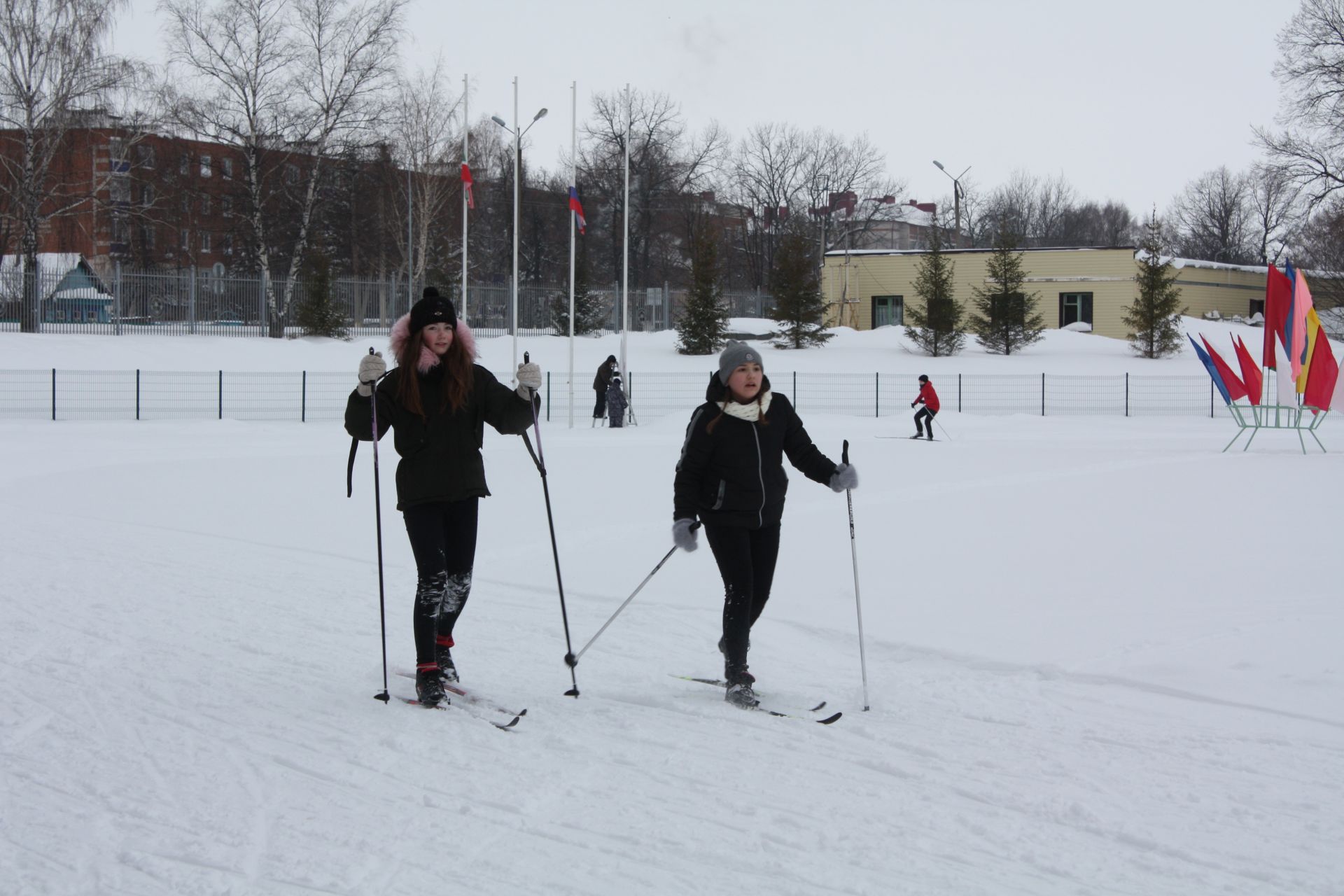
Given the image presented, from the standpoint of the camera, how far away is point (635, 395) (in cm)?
3106

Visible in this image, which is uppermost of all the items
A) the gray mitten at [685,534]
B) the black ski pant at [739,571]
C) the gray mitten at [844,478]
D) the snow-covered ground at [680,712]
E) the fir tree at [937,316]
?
the fir tree at [937,316]

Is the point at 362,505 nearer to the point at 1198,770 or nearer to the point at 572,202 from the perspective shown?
the point at 1198,770

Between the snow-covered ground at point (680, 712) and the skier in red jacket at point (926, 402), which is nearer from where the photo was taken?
the snow-covered ground at point (680, 712)

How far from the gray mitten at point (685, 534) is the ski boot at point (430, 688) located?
1.16m

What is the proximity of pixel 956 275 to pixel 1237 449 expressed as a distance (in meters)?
28.0

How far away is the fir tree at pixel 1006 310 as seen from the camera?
3816 cm

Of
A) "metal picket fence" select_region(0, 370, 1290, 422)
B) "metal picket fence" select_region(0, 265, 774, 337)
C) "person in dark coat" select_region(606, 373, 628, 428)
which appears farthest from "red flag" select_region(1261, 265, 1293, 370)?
"metal picket fence" select_region(0, 265, 774, 337)

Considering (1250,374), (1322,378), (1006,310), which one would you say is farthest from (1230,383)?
(1006,310)

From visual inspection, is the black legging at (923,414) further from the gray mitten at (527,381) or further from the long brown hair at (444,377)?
the long brown hair at (444,377)

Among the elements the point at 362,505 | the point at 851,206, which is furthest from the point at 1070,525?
the point at 851,206

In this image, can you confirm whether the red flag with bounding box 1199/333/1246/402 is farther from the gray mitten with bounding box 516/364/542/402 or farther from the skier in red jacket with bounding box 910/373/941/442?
the gray mitten with bounding box 516/364/542/402

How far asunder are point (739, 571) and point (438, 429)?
1.41 m

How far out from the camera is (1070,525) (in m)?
10.5

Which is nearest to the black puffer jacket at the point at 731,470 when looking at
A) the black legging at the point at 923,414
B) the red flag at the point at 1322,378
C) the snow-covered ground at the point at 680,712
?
the snow-covered ground at the point at 680,712
